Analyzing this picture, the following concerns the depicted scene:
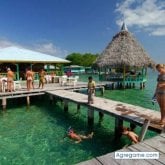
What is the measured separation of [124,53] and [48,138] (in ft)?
56.9

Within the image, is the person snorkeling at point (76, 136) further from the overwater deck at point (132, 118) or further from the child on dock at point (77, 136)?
the overwater deck at point (132, 118)

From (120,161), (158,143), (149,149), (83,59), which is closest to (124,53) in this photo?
(158,143)

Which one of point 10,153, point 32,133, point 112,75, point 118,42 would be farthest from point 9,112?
point 118,42

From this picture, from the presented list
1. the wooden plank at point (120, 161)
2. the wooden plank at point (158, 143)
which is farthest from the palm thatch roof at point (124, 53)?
the wooden plank at point (120, 161)

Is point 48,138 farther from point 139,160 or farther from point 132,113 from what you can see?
point 139,160

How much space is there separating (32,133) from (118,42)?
62.6 feet

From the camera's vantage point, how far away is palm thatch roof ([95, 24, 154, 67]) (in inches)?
941

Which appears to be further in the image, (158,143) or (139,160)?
(158,143)

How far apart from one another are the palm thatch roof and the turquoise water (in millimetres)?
11429

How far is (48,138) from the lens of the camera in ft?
30.3

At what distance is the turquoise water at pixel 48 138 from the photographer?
7.50 meters

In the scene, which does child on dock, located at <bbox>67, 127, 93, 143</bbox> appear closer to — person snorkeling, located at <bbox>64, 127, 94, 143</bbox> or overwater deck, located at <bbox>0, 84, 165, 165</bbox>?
person snorkeling, located at <bbox>64, 127, 94, 143</bbox>

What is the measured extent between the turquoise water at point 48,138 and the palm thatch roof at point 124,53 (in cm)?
1143

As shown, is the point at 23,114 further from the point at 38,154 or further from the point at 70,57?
the point at 70,57
